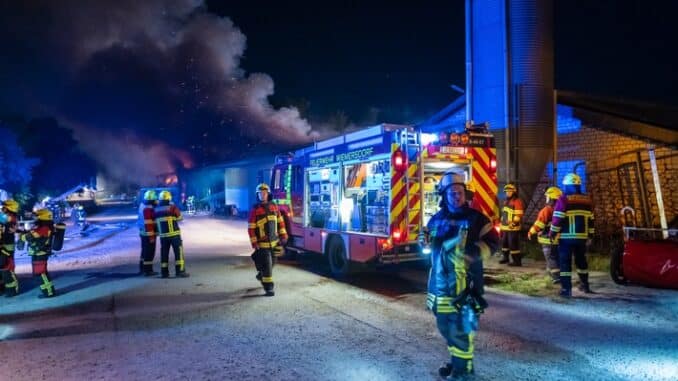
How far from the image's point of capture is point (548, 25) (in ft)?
42.4

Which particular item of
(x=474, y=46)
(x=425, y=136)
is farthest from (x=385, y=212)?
(x=474, y=46)

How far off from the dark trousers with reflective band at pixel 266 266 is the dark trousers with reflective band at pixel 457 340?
150 inches

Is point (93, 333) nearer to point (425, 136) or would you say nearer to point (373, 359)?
point (373, 359)

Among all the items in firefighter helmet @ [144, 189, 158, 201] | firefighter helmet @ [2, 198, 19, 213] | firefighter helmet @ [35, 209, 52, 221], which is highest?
firefighter helmet @ [144, 189, 158, 201]

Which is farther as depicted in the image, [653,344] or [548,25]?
[548,25]

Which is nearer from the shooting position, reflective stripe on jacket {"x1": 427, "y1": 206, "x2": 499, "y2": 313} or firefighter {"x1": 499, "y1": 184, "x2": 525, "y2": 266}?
reflective stripe on jacket {"x1": 427, "y1": 206, "x2": 499, "y2": 313}

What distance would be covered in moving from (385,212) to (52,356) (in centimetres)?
485

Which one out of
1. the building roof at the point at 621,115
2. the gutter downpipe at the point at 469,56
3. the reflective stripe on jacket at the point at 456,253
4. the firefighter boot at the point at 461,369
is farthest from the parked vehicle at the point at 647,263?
the gutter downpipe at the point at 469,56

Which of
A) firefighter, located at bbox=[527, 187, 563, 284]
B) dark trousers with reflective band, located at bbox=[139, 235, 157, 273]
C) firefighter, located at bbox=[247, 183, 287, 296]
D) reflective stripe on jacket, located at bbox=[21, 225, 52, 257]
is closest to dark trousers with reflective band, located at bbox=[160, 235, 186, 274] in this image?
dark trousers with reflective band, located at bbox=[139, 235, 157, 273]

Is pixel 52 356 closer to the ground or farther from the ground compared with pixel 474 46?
closer to the ground

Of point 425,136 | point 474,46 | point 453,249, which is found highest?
point 474,46

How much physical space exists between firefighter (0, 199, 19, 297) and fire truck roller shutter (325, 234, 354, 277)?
5.21m

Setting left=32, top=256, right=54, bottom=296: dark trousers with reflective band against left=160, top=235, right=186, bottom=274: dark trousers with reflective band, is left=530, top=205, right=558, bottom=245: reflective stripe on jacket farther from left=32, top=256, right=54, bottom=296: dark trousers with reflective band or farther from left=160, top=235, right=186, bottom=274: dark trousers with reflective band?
left=32, top=256, right=54, bottom=296: dark trousers with reflective band

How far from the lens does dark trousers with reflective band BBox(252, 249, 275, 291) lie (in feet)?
23.8
